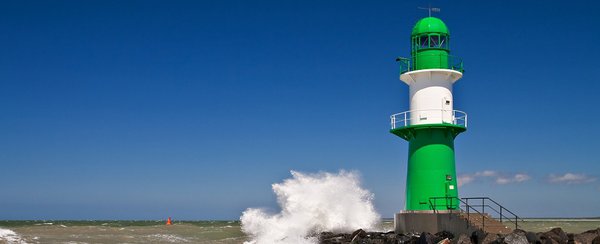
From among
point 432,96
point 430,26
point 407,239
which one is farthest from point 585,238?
point 430,26

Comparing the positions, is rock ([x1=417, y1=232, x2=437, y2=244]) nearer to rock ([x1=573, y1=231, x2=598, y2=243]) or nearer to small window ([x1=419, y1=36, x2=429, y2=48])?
rock ([x1=573, y1=231, x2=598, y2=243])

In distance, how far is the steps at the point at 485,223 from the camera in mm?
16922

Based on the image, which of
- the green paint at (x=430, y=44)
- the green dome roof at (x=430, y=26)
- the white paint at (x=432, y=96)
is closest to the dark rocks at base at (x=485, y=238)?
the white paint at (x=432, y=96)

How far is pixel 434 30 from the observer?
19.6m

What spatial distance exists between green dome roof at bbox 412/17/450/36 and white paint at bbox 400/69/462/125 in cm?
127

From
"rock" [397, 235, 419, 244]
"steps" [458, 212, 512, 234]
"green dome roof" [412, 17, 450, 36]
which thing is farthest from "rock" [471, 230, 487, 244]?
"green dome roof" [412, 17, 450, 36]

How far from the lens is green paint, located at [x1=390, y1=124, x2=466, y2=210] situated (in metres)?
19.0

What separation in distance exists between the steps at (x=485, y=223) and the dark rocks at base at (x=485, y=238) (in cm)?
65

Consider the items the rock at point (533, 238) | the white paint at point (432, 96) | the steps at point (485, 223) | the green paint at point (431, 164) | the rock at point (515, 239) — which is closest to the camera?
the rock at point (515, 239)

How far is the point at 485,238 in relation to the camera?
14.5m

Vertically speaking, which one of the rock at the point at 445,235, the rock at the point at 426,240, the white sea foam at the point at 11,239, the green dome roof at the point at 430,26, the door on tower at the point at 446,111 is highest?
the green dome roof at the point at 430,26

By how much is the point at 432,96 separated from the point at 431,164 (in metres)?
1.96

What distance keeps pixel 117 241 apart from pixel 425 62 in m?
12.1

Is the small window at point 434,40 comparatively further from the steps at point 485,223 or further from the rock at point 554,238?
the rock at point 554,238
